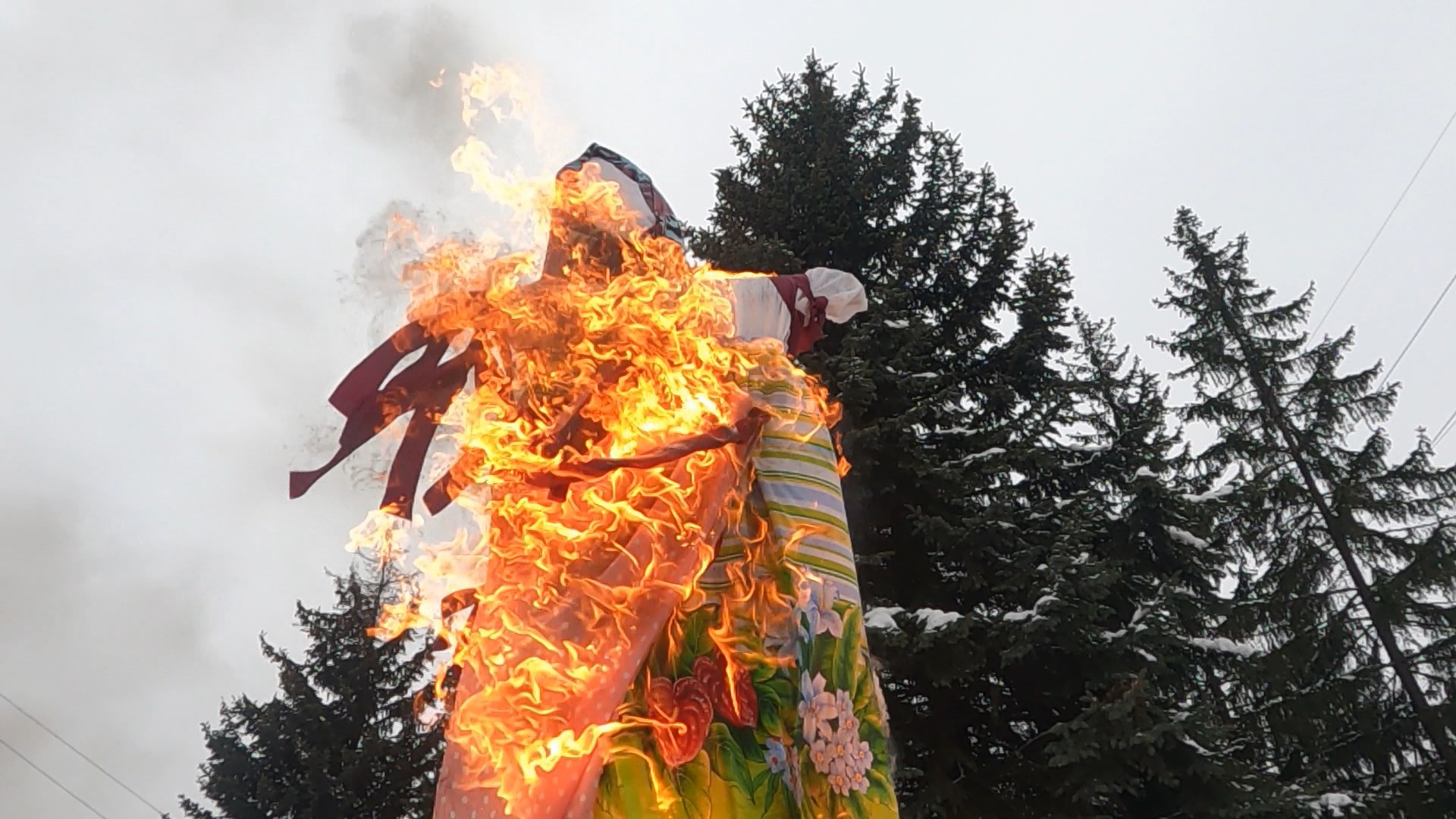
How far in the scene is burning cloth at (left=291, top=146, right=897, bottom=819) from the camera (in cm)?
215

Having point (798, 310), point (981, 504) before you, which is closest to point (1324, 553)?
point (981, 504)

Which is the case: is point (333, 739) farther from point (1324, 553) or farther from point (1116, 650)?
point (1324, 553)

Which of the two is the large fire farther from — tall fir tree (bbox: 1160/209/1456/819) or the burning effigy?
tall fir tree (bbox: 1160/209/1456/819)

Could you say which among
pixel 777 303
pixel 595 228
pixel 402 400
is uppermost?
pixel 595 228

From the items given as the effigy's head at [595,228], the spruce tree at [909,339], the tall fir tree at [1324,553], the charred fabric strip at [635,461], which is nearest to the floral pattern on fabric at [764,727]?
the charred fabric strip at [635,461]

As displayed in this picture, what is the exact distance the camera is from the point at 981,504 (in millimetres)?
7445

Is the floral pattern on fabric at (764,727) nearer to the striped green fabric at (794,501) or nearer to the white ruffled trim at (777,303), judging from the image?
the striped green fabric at (794,501)

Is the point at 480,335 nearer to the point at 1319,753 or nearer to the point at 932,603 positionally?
the point at 932,603

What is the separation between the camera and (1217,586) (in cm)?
1073

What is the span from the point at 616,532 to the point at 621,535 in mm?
15

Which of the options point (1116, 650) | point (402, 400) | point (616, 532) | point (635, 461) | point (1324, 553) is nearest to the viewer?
point (635, 461)

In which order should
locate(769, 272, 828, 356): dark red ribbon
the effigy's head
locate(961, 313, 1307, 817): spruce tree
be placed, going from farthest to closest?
locate(961, 313, 1307, 817): spruce tree < locate(769, 272, 828, 356): dark red ribbon < the effigy's head

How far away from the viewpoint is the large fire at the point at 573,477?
7.13 ft

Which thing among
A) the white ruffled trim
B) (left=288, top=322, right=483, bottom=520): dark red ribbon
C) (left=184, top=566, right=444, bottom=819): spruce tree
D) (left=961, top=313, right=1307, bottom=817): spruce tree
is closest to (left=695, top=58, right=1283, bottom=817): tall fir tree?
(left=961, top=313, right=1307, bottom=817): spruce tree
